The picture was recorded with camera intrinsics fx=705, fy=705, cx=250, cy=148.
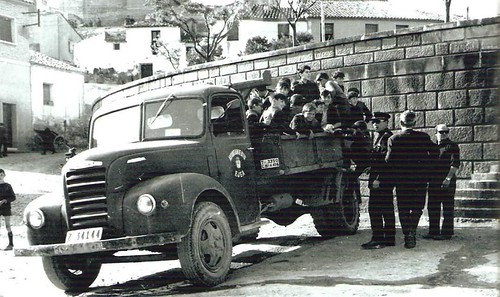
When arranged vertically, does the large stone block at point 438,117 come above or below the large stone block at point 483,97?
below

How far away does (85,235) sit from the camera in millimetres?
7250

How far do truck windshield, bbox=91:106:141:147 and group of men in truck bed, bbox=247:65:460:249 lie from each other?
1526 millimetres

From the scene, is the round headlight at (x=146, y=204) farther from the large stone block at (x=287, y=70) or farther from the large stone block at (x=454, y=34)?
the large stone block at (x=287, y=70)

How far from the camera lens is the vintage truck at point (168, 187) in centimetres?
725

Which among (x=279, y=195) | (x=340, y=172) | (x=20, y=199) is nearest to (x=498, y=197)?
(x=340, y=172)

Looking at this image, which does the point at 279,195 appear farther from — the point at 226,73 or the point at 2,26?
the point at 2,26

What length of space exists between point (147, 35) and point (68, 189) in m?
46.6

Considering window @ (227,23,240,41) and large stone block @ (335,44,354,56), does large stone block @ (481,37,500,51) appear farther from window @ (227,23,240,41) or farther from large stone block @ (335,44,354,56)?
window @ (227,23,240,41)

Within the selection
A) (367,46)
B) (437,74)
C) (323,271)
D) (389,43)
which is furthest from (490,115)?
(323,271)

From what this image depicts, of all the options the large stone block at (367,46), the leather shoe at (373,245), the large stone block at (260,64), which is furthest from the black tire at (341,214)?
the large stone block at (260,64)

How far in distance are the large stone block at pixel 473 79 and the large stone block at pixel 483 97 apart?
0.10 meters

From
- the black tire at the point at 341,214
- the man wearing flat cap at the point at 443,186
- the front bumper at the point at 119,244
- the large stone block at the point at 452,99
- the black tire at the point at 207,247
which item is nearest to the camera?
the front bumper at the point at 119,244

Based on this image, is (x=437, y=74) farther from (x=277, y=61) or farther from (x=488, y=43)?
(x=277, y=61)

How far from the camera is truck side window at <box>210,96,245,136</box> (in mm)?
8352
